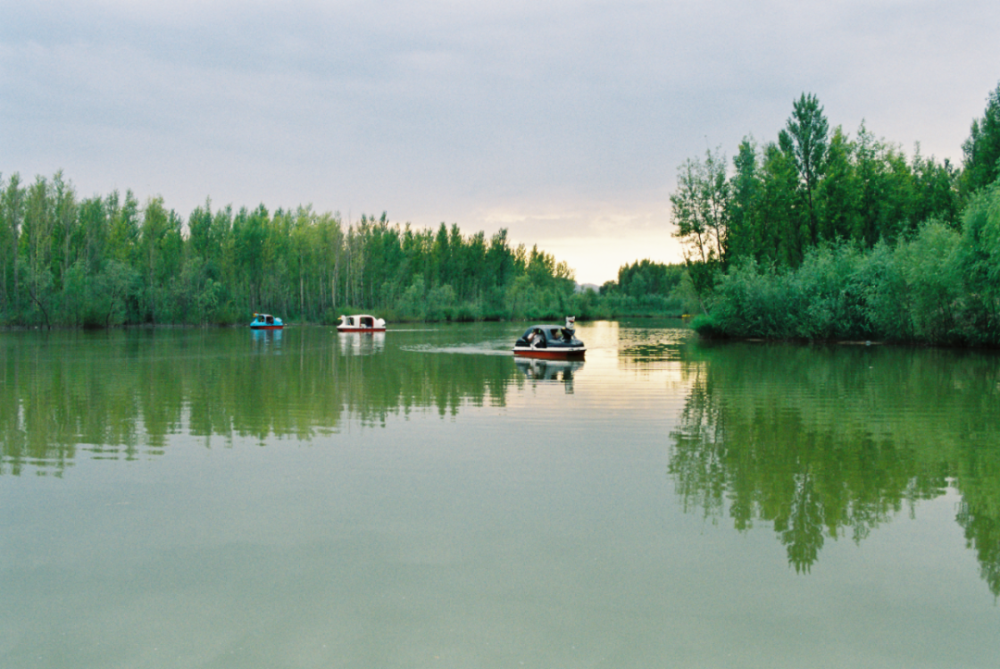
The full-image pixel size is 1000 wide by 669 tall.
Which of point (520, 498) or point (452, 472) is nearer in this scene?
point (520, 498)

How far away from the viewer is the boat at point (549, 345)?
105 feet

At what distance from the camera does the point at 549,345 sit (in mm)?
32312

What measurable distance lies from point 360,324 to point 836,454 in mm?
59090

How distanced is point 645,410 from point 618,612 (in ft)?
34.9

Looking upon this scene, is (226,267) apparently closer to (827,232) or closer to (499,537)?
(827,232)

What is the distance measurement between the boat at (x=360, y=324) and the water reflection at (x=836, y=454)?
4716 cm

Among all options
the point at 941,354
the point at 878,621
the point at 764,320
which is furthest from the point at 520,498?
the point at 764,320

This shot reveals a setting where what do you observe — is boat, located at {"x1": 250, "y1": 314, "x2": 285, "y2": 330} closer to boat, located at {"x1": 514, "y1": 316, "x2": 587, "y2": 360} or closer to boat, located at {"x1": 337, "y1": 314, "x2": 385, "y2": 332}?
boat, located at {"x1": 337, "y1": 314, "x2": 385, "y2": 332}

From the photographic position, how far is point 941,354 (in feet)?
110

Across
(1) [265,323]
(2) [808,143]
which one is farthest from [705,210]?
(1) [265,323]

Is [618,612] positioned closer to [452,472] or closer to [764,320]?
[452,472]

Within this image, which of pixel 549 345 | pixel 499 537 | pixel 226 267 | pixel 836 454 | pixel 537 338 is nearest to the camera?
pixel 499 537

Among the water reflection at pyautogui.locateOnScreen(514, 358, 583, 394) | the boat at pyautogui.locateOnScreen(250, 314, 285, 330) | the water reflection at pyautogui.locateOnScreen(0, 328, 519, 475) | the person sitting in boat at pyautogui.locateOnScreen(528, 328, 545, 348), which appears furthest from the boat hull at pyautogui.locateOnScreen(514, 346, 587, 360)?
the boat at pyautogui.locateOnScreen(250, 314, 285, 330)

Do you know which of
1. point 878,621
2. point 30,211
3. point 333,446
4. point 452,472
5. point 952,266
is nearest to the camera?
point 878,621
